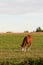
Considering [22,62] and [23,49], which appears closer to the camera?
[22,62]

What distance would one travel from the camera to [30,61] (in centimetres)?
1557

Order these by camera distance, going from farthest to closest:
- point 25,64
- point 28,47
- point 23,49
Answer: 1. point 28,47
2. point 23,49
3. point 25,64

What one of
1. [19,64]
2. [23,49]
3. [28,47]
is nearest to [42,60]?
[19,64]

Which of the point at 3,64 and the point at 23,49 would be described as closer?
the point at 3,64

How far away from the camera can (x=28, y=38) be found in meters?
26.9

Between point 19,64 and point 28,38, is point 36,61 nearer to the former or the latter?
point 19,64

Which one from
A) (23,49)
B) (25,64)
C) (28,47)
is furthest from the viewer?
(28,47)

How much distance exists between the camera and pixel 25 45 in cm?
2547

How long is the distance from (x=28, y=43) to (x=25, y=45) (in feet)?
4.68

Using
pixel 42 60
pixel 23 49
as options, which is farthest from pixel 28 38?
pixel 42 60

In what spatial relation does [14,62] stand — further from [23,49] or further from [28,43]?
[28,43]

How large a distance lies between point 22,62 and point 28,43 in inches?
448

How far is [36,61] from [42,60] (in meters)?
0.39

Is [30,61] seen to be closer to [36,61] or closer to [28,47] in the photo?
[36,61]
